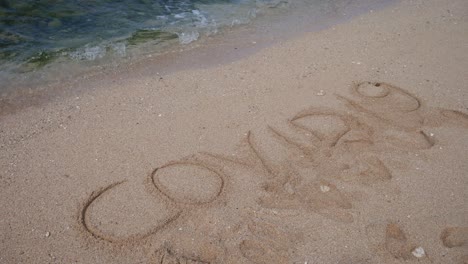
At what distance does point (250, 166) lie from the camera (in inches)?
152

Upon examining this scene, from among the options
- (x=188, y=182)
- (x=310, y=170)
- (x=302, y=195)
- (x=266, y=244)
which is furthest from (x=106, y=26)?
(x=266, y=244)

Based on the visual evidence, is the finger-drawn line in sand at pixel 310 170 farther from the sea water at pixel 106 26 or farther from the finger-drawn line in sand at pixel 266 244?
the sea water at pixel 106 26

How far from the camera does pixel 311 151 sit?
405 centimetres

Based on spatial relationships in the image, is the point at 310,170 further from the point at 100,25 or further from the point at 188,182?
the point at 100,25

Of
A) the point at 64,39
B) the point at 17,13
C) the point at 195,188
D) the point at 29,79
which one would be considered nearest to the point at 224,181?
the point at 195,188

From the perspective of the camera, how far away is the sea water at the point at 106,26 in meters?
5.62

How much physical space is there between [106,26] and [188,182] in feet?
12.9

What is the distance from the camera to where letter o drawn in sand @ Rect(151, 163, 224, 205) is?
11.6 ft

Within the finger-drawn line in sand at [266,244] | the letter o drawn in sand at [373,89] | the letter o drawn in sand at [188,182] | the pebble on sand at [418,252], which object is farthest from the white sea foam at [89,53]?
the pebble on sand at [418,252]

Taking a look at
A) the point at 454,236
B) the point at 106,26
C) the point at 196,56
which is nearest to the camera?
the point at 454,236

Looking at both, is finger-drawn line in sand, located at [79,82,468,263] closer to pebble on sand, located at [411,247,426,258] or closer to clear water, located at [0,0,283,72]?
pebble on sand, located at [411,247,426,258]

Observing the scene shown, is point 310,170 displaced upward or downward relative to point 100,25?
downward

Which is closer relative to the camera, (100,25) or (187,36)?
(187,36)

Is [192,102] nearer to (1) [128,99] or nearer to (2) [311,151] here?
(1) [128,99]
